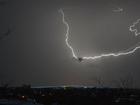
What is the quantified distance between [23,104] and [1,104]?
0.68 meters

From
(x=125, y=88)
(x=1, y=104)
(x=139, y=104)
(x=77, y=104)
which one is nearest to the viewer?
(x=1, y=104)

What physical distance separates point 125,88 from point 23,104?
114 metres

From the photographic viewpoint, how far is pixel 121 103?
50.7m

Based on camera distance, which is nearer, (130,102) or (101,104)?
(130,102)

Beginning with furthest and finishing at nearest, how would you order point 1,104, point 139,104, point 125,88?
point 125,88 < point 139,104 < point 1,104

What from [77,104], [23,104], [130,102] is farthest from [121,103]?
[23,104]

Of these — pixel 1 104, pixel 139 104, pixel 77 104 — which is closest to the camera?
pixel 1 104

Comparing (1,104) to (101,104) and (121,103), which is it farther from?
(101,104)

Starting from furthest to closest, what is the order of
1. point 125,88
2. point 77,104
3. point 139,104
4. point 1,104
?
point 125,88
point 77,104
point 139,104
point 1,104

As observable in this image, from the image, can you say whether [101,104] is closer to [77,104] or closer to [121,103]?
[77,104]

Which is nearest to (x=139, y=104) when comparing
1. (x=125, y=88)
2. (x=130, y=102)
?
(x=130, y=102)

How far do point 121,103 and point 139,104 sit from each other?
1.78 m

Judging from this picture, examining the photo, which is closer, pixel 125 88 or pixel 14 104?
pixel 14 104

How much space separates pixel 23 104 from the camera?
15672 millimetres
